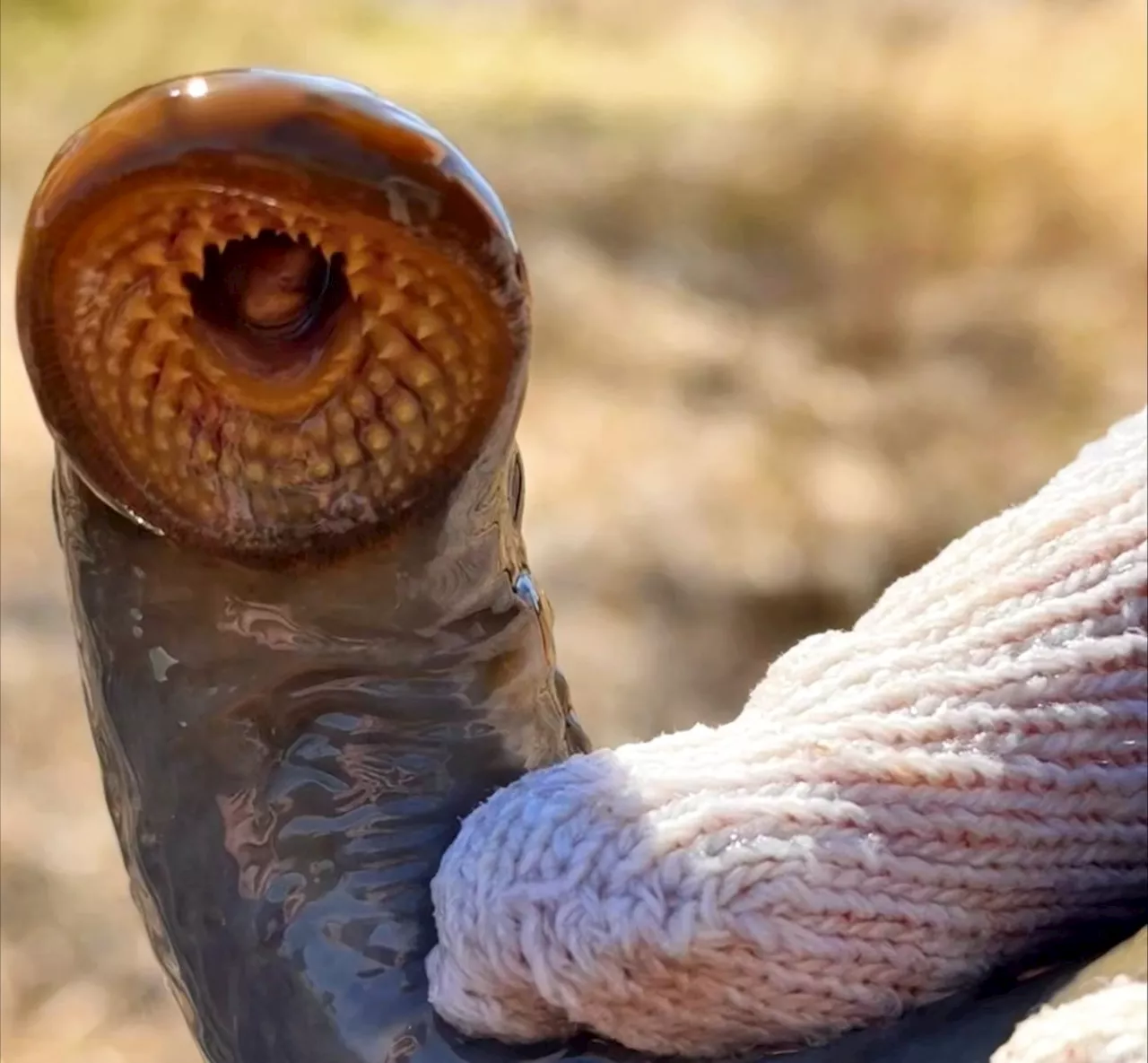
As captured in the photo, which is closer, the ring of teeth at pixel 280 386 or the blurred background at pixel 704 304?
the ring of teeth at pixel 280 386

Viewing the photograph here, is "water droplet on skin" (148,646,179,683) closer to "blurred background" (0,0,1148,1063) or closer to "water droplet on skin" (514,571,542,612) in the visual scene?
"water droplet on skin" (514,571,542,612)

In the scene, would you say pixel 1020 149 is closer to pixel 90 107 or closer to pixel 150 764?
pixel 90 107

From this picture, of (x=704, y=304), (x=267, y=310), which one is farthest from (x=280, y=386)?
(x=704, y=304)

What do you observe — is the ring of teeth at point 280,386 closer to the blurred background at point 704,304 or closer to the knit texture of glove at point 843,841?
the knit texture of glove at point 843,841

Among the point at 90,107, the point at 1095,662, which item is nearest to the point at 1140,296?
the point at 90,107

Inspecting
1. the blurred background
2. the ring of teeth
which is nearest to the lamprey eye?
the ring of teeth

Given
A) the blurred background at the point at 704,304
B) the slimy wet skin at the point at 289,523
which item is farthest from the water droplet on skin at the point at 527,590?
the blurred background at the point at 704,304
